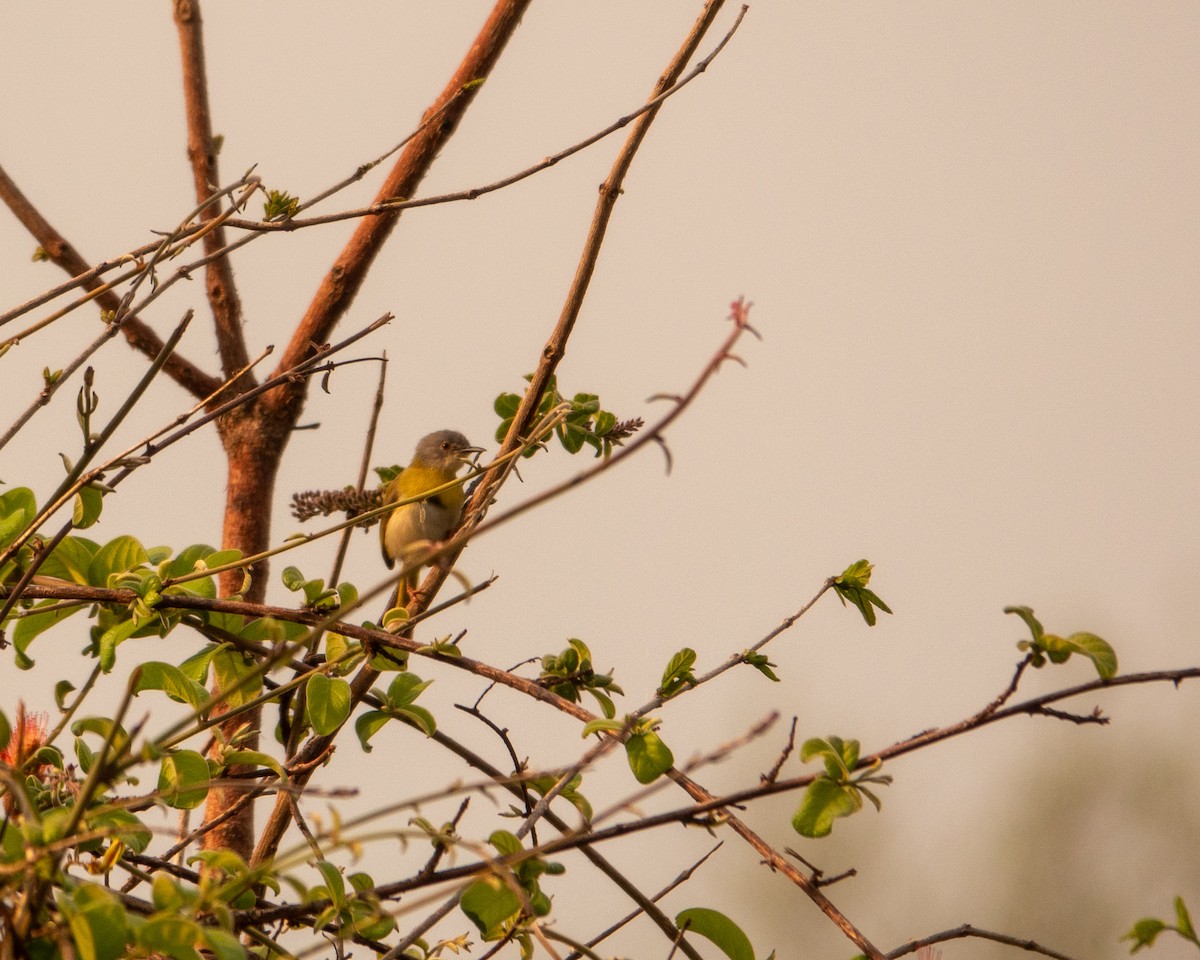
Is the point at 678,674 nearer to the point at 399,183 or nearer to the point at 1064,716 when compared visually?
the point at 1064,716

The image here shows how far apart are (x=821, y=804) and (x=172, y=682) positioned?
82cm

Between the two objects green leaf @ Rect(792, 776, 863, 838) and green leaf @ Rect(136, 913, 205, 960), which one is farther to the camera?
green leaf @ Rect(792, 776, 863, 838)

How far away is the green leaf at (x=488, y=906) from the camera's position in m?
1.39

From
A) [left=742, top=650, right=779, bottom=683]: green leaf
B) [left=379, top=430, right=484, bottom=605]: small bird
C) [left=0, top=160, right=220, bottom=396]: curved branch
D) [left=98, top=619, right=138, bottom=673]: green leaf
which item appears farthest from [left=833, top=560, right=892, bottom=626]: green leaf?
[left=379, top=430, right=484, bottom=605]: small bird

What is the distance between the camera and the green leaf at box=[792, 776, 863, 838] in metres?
1.30

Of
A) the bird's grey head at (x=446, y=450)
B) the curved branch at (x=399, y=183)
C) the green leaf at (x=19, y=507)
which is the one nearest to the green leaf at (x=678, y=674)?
the green leaf at (x=19, y=507)

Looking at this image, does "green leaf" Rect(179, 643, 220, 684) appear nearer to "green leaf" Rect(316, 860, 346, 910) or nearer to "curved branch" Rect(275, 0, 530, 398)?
"green leaf" Rect(316, 860, 346, 910)

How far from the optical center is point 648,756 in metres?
1.48

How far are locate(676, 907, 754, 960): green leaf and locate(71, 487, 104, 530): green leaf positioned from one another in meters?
0.94

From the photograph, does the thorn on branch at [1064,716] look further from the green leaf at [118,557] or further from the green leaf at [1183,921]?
the green leaf at [118,557]

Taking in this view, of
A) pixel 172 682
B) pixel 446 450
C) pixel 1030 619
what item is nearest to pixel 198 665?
pixel 172 682

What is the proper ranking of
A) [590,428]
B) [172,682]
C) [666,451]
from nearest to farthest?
[666,451], [172,682], [590,428]

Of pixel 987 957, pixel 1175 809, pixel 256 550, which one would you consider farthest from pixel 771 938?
pixel 256 550

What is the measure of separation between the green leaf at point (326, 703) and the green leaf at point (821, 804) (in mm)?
580
